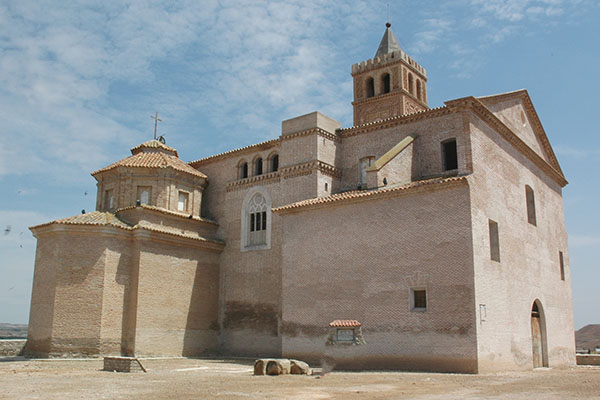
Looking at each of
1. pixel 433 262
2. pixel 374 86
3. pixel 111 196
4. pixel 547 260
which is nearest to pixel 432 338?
pixel 433 262

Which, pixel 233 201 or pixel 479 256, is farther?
pixel 233 201

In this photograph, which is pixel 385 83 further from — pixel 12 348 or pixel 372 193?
pixel 12 348

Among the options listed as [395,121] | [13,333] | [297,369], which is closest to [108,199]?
[395,121]

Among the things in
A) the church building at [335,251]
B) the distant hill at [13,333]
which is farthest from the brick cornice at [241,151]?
the distant hill at [13,333]

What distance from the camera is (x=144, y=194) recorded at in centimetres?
2508

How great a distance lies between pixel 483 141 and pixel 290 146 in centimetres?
788

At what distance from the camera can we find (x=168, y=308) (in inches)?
904

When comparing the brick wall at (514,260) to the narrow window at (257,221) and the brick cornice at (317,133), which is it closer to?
the brick cornice at (317,133)

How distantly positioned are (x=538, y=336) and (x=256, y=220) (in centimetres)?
1217

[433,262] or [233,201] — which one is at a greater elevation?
[233,201]

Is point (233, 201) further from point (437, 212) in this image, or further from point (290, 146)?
point (437, 212)

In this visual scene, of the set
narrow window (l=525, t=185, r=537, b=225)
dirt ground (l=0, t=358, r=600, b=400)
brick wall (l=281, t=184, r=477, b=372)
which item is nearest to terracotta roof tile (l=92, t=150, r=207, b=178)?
brick wall (l=281, t=184, r=477, b=372)

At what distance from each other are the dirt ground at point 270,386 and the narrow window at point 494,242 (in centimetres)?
401

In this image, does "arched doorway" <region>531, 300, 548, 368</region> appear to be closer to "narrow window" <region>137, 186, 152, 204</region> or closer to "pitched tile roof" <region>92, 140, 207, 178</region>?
"pitched tile roof" <region>92, 140, 207, 178</region>
